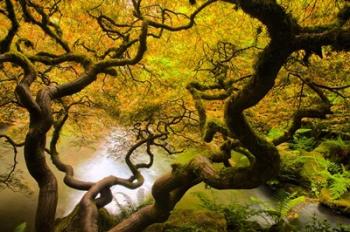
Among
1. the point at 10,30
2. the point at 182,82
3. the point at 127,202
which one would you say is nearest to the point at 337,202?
the point at 182,82

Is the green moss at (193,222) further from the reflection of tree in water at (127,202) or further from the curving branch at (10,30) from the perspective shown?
the curving branch at (10,30)

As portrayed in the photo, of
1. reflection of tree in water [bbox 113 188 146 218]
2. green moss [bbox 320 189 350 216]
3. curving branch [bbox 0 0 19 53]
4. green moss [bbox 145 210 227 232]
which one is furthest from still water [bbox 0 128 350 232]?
curving branch [bbox 0 0 19 53]

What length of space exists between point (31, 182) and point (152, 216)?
20.7 ft

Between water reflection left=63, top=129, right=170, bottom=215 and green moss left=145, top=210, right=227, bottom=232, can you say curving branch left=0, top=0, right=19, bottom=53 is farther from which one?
water reflection left=63, top=129, right=170, bottom=215

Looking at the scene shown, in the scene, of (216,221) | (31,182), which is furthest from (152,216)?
(31,182)

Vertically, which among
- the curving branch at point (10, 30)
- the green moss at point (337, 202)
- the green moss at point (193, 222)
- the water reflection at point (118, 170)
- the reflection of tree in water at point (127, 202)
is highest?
the curving branch at point (10, 30)

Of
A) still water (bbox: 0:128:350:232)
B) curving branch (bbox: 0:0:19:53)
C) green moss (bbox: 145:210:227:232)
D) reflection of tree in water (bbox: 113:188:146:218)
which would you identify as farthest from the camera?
still water (bbox: 0:128:350:232)

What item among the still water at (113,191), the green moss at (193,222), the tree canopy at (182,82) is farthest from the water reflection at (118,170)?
the green moss at (193,222)

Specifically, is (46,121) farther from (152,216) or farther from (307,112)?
(307,112)

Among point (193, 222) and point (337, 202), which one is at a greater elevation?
point (193, 222)

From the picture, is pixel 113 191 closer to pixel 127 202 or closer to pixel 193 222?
pixel 127 202

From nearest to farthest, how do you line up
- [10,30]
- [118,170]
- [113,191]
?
[10,30] < [113,191] < [118,170]

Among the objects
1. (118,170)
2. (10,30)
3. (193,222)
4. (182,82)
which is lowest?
(193,222)

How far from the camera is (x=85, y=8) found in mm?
8250
